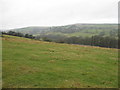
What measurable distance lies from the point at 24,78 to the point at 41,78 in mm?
1144

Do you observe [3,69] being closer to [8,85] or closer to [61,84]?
[8,85]

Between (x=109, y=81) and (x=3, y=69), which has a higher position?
(x=3, y=69)

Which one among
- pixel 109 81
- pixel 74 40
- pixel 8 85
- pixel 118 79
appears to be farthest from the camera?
pixel 74 40

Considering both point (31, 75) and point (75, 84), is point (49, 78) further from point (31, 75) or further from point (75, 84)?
point (75, 84)

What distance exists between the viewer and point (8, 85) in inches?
309

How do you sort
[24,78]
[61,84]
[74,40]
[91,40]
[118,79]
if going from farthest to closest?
[74,40] < [91,40] < [118,79] < [24,78] < [61,84]

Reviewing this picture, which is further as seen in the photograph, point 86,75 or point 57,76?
point 86,75

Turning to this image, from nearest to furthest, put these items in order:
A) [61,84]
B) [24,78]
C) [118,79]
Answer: [61,84] < [24,78] < [118,79]

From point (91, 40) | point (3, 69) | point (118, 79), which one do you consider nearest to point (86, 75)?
point (118, 79)

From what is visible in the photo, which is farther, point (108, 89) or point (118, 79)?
point (118, 79)

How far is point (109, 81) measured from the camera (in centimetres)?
988

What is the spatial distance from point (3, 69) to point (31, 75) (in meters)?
2.61

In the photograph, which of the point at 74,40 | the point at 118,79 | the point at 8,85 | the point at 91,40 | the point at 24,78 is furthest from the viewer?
the point at 74,40

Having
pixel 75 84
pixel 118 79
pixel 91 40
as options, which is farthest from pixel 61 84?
pixel 91 40
